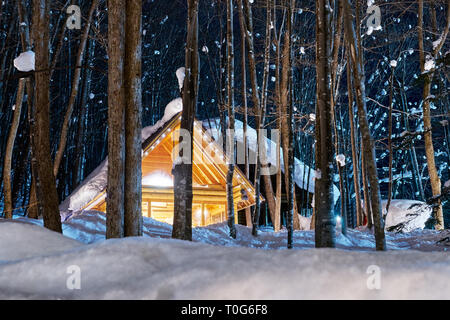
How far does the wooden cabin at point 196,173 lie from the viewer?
14709 mm

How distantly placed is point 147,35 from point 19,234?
25.9 meters

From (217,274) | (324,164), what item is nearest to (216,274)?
(217,274)

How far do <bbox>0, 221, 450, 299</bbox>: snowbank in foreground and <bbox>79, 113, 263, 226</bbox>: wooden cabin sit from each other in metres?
11.1

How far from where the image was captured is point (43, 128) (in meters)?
7.48

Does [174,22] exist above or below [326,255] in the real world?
above

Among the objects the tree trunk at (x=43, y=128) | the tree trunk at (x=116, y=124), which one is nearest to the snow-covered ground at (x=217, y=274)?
the tree trunk at (x=116, y=124)

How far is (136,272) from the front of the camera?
112 inches

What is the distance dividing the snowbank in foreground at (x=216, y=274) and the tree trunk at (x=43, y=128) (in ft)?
13.9

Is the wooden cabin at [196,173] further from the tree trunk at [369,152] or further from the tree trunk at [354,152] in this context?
the tree trunk at [369,152]

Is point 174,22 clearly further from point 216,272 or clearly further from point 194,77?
point 216,272

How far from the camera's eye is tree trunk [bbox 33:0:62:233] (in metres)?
7.16

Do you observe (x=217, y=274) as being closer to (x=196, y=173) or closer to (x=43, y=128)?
(x=43, y=128)

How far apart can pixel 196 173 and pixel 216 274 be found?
1454cm
